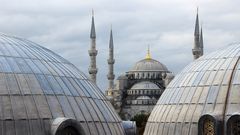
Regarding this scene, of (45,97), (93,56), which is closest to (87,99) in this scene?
(45,97)

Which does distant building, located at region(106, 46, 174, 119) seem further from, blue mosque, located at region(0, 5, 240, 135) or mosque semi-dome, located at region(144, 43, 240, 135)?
A: blue mosque, located at region(0, 5, 240, 135)

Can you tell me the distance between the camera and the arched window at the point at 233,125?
66.1 ft

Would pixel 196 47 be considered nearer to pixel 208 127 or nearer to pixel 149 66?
pixel 149 66

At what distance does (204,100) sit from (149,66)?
14212cm

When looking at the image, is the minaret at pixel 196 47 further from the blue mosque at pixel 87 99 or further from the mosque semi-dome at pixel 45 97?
the mosque semi-dome at pixel 45 97

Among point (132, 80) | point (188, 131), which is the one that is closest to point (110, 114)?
point (188, 131)

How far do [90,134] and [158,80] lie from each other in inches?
5775

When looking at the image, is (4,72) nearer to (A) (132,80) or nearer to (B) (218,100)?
(B) (218,100)

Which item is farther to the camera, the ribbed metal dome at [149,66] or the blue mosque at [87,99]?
the ribbed metal dome at [149,66]

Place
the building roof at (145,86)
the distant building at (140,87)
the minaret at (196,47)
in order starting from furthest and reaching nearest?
the building roof at (145,86), the distant building at (140,87), the minaret at (196,47)

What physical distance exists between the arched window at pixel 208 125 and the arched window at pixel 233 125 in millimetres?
330

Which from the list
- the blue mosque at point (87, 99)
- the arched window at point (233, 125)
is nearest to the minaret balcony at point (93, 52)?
the blue mosque at point (87, 99)

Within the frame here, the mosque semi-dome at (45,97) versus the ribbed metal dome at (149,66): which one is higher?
the mosque semi-dome at (45,97)

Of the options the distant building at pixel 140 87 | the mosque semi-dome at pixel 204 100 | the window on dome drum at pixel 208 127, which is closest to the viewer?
the window on dome drum at pixel 208 127
